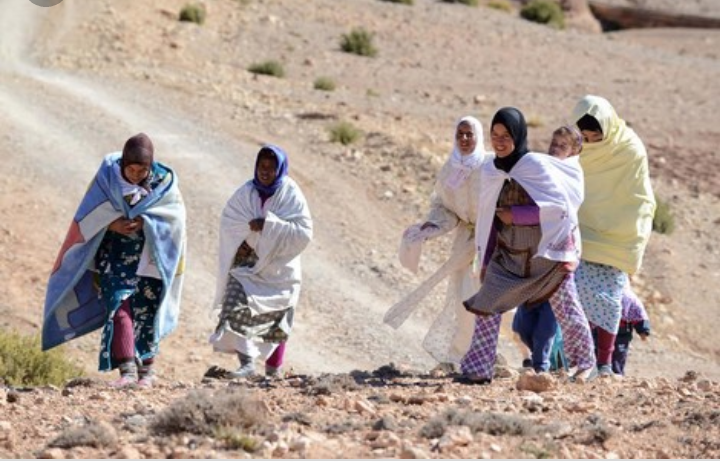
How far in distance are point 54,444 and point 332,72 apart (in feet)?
68.0

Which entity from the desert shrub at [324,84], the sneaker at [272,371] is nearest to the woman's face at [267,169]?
the sneaker at [272,371]

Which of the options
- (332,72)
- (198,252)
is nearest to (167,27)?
(332,72)

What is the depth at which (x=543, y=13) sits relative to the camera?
38344 mm

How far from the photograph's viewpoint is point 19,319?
563 inches

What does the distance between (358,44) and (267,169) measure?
62.9 feet

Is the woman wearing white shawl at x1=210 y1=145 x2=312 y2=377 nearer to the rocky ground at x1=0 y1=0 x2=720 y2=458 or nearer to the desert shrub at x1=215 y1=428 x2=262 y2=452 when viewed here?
the rocky ground at x1=0 y1=0 x2=720 y2=458

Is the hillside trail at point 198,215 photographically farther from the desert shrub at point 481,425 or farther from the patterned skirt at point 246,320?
the desert shrub at point 481,425

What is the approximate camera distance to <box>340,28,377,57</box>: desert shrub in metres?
29.4

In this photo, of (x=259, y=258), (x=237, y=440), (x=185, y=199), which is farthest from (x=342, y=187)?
(x=237, y=440)

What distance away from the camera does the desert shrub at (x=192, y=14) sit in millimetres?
29000

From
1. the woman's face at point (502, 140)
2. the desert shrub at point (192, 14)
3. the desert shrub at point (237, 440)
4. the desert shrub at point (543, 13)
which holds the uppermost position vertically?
the desert shrub at point (543, 13)

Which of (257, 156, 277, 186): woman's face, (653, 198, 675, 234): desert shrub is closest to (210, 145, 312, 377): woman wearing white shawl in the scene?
(257, 156, 277, 186): woman's face

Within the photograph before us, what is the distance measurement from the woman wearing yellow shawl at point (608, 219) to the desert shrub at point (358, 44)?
19.0m

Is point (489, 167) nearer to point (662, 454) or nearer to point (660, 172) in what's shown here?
point (662, 454)
